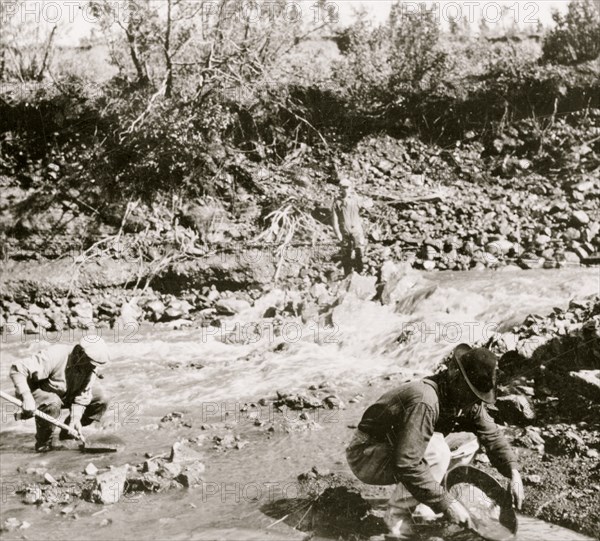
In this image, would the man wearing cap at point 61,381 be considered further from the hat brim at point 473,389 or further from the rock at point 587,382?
the rock at point 587,382

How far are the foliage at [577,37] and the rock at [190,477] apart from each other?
14.7 meters

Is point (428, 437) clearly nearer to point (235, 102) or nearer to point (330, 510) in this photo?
point (330, 510)

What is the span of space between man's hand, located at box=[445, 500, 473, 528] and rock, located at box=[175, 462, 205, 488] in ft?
6.79

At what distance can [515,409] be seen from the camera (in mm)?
5547

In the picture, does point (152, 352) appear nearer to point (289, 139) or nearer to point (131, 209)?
point (131, 209)

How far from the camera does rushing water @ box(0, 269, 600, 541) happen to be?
433 centimetres

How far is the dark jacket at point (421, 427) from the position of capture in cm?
338

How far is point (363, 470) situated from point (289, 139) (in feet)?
39.0

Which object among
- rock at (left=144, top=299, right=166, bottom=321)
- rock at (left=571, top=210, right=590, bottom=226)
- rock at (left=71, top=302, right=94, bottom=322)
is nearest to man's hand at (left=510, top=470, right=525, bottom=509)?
rock at (left=144, top=299, right=166, bottom=321)

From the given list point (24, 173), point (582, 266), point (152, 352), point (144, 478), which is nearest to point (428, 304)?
point (582, 266)

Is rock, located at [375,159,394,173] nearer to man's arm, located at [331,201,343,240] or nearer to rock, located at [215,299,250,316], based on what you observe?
man's arm, located at [331,201,343,240]

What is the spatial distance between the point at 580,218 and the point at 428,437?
9.59 m

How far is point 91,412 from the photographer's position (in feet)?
20.5

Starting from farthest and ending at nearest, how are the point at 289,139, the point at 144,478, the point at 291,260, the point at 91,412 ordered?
the point at 289,139 → the point at 291,260 → the point at 91,412 → the point at 144,478
